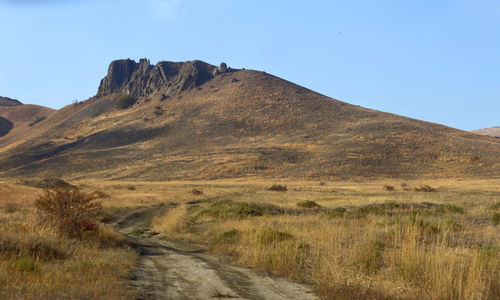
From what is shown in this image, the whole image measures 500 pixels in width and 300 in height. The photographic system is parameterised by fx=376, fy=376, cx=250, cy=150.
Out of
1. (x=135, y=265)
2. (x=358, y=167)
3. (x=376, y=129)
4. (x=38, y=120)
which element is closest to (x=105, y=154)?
(x=358, y=167)

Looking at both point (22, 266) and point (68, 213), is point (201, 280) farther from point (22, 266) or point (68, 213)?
point (68, 213)

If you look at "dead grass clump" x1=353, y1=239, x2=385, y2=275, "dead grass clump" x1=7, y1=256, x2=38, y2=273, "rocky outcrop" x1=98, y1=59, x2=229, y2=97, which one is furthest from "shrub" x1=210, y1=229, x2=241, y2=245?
"rocky outcrop" x1=98, y1=59, x2=229, y2=97

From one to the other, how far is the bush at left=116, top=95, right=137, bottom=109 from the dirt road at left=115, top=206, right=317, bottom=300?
129055 mm

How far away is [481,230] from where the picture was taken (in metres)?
15.0

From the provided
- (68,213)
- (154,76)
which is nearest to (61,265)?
(68,213)

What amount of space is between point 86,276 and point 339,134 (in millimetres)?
90584

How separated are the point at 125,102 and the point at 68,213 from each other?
12906 centimetres

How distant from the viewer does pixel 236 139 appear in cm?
9925

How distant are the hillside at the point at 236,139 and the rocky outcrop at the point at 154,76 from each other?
0.71m

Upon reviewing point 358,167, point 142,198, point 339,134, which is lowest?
point 142,198

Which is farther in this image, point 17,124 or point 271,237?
point 17,124

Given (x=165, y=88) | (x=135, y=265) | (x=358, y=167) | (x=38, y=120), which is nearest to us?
(x=135, y=265)

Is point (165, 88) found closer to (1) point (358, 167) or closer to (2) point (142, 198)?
(1) point (358, 167)

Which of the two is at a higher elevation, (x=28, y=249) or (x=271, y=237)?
(x=28, y=249)
